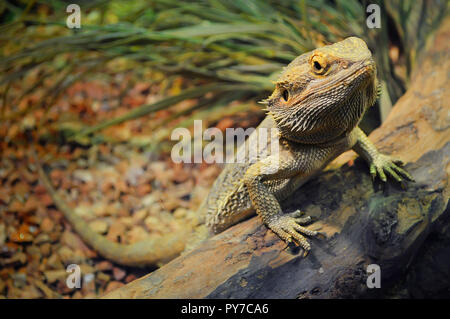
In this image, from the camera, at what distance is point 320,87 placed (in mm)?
1758

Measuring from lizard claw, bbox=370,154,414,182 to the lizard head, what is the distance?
0.99 ft

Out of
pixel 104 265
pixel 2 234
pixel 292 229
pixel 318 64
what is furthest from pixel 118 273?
pixel 318 64

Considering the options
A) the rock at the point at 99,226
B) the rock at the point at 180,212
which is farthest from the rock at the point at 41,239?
the rock at the point at 180,212

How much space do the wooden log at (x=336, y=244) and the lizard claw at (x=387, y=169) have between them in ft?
0.16

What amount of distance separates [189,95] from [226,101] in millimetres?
368

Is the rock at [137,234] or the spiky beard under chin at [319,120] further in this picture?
the rock at [137,234]

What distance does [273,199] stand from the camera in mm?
2070

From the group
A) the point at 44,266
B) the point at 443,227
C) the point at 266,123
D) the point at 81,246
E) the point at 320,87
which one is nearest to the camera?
the point at 320,87

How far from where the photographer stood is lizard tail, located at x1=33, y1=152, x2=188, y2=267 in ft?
8.62

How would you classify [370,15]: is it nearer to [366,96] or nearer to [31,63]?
[366,96]

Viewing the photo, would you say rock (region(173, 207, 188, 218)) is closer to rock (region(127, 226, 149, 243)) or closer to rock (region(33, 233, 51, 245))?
rock (region(127, 226, 149, 243))

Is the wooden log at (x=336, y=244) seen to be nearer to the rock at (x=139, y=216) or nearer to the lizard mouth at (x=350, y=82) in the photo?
the lizard mouth at (x=350, y=82)

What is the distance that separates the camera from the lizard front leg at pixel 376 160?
213cm
